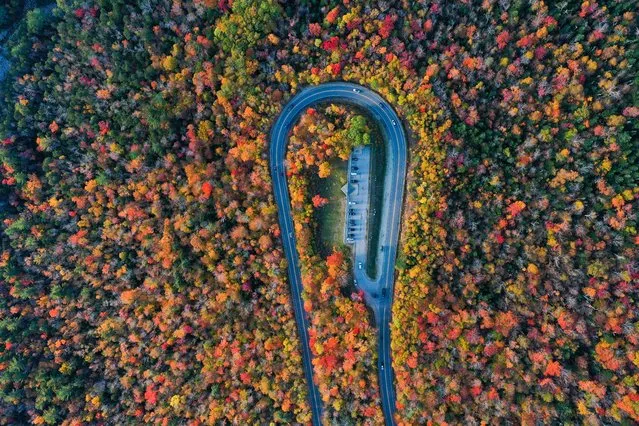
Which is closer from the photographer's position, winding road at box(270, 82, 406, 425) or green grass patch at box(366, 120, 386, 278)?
green grass patch at box(366, 120, 386, 278)

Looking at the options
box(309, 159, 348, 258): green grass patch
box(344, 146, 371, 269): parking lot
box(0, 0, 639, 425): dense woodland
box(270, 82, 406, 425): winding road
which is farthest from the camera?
box(270, 82, 406, 425): winding road

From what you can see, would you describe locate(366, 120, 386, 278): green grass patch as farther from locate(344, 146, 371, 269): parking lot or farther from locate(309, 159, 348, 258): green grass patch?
locate(309, 159, 348, 258): green grass patch

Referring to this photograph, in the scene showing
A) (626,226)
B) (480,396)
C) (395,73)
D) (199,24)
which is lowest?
(480,396)

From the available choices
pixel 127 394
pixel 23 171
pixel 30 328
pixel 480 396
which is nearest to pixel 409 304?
pixel 480 396

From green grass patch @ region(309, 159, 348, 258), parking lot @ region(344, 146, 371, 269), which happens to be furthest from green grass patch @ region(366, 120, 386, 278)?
green grass patch @ region(309, 159, 348, 258)

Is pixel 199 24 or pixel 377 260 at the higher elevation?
pixel 199 24

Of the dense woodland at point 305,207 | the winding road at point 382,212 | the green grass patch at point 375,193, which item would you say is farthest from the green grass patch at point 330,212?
the green grass patch at point 375,193

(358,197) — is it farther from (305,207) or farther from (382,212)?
(305,207)

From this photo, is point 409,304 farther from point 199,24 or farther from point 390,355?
point 199,24
